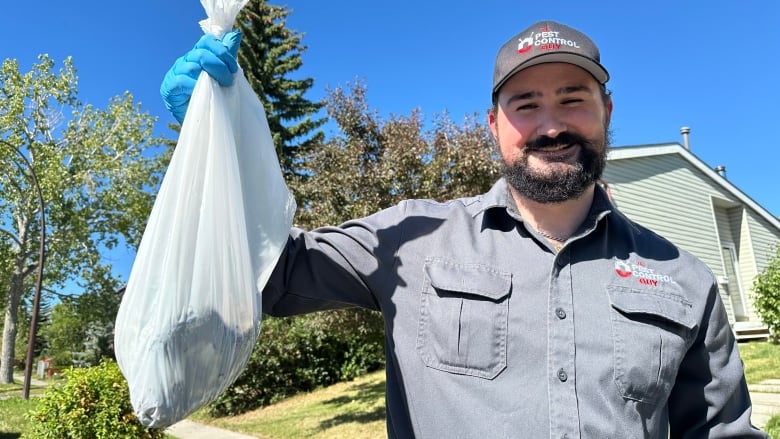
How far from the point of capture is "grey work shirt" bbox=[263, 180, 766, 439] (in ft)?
5.06

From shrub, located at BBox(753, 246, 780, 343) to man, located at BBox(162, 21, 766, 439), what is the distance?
10724 mm

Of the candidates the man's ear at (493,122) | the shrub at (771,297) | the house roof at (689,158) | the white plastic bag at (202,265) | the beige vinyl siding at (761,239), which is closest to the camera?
the white plastic bag at (202,265)

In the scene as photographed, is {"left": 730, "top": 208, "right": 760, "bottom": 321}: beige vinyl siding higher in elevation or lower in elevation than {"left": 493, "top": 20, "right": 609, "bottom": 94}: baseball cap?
higher

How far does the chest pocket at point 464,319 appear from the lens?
158 cm

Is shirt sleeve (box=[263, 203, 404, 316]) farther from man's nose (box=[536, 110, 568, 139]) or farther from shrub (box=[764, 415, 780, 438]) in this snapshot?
shrub (box=[764, 415, 780, 438])

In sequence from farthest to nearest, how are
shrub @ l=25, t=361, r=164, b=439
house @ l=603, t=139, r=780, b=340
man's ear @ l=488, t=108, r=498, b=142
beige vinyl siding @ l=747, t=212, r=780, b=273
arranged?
beige vinyl siding @ l=747, t=212, r=780, b=273 → house @ l=603, t=139, r=780, b=340 → shrub @ l=25, t=361, r=164, b=439 → man's ear @ l=488, t=108, r=498, b=142

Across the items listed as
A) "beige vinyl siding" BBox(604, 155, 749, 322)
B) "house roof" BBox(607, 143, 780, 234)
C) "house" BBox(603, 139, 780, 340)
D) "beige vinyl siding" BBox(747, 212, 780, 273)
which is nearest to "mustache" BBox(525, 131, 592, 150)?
"house roof" BBox(607, 143, 780, 234)

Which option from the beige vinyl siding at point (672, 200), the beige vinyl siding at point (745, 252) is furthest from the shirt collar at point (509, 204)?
the beige vinyl siding at point (745, 252)

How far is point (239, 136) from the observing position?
1596 mm

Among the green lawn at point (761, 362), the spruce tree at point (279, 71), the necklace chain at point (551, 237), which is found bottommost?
the green lawn at point (761, 362)

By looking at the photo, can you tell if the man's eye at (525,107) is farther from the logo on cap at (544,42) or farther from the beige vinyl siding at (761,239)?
the beige vinyl siding at (761,239)

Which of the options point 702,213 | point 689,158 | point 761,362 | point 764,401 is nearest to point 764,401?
point 764,401

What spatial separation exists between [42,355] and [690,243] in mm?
58301

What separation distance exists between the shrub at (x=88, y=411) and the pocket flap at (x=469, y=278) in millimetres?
6477
